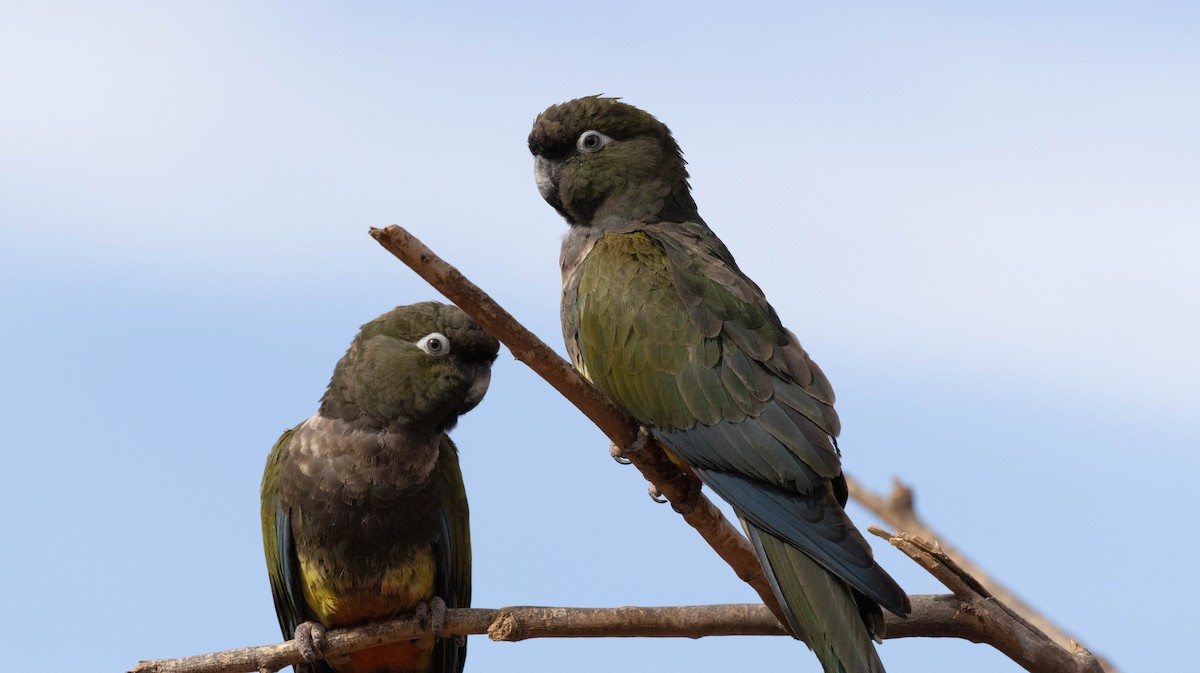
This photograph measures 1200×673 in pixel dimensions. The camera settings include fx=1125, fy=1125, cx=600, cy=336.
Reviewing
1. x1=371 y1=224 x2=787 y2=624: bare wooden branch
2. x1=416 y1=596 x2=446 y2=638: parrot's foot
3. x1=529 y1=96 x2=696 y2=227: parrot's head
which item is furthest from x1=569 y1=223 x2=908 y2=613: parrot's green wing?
x1=416 y1=596 x2=446 y2=638: parrot's foot

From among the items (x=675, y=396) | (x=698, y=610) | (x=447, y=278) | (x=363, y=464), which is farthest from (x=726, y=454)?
(x=363, y=464)

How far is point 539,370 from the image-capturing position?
3621mm

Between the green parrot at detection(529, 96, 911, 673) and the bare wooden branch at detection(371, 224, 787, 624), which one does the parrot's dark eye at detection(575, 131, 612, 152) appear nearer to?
the green parrot at detection(529, 96, 911, 673)

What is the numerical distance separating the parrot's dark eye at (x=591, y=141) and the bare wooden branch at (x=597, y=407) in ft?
4.94

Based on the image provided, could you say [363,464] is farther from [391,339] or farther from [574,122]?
[574,122]

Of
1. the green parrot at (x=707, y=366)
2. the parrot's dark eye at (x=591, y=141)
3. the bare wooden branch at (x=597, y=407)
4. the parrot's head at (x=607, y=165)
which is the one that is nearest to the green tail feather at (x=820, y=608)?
the green parrot at (x=707, y=366)

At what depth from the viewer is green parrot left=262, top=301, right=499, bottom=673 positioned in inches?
183

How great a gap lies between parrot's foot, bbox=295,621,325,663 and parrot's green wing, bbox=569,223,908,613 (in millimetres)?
1613

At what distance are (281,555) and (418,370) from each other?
40.8 inches

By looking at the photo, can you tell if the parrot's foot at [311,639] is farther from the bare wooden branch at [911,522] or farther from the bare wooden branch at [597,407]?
the bare wooden branch at [911,522]

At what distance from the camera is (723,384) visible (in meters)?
4.14

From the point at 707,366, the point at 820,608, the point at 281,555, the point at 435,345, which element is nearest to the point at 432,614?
the point at 281,555

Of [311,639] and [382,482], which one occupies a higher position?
[382,482]

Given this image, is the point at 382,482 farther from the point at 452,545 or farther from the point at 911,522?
the point at 911,522
